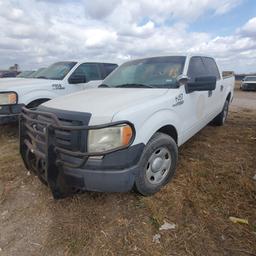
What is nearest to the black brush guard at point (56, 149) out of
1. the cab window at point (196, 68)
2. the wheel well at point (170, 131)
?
the wheel well at point (170, 131)

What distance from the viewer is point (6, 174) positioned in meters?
3.91

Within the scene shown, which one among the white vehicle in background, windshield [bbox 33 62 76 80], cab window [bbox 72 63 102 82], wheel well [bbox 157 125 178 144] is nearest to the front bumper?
windshield [bbox 33 62 76 80]

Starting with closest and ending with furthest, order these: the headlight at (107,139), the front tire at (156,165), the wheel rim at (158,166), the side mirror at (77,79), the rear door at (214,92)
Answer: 1. the headlight at (107,139)
2. the front tire at (156,165)
3. the wheel rim at (158,166)
4. the rear door at (214,92)
5. the side mirror at (77,79)

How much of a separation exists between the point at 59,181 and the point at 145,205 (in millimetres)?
1018

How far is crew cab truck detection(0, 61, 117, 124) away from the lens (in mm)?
5207

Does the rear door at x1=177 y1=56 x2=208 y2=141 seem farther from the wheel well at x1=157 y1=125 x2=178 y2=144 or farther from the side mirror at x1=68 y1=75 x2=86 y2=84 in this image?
the side mirror at x1=68 y1=75 x2=86 y2=84

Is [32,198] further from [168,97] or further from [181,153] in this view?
[181,153]

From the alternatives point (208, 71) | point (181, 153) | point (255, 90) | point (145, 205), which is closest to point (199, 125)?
point (181, 153)

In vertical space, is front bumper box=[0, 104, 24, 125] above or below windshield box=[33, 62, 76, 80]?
below

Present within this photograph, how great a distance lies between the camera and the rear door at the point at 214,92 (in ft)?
16.4

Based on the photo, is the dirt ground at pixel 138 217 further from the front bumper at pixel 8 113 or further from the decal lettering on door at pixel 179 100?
the front bumper at pixel 8 113

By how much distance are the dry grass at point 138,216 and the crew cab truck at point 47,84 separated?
64.0 inches

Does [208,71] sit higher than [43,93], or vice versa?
[208,71]

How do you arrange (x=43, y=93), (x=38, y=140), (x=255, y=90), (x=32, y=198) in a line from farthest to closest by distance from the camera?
(x=255, y=90) → (x=43, y=93) → (x=32, y=198) → (x=38, y=140)
